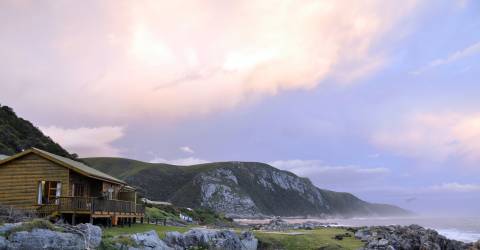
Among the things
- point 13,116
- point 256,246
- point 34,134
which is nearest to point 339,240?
point 256,246

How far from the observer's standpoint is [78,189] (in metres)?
Result: 36.3

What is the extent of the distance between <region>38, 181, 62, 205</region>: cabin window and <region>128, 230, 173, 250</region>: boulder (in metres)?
11.9

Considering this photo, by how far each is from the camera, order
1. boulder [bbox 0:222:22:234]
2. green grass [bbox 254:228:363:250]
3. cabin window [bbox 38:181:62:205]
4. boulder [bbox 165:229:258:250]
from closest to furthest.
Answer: boulder [bbox 0:222:22:234] → boulder [bbox 165:229:258:250] → green grass [bbox 254:228:363:250] → cabin window [bbox 38:181:62:205]

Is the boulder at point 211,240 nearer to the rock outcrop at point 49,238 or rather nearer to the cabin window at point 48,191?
the rock outcrop at point 49,238

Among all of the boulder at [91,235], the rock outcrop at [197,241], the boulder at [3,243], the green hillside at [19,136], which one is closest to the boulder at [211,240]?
the rock outcrop at [197,241]

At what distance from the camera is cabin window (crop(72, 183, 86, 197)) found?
35.6 meters

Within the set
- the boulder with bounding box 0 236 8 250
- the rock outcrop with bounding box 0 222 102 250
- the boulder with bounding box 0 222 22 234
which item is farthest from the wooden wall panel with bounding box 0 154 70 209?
the boulder with bounding box 0 236 8 250

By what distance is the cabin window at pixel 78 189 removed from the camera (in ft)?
117

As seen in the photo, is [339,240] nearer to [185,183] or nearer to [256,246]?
[256,246]

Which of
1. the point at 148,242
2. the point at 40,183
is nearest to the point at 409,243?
the point at 148,242

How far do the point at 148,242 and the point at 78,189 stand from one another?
1393cm

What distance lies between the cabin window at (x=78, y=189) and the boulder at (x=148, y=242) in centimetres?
1206

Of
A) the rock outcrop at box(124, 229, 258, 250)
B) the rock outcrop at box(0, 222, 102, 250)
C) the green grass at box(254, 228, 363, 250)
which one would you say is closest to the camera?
the rock outcrop at box(0, 222, 102, 250)

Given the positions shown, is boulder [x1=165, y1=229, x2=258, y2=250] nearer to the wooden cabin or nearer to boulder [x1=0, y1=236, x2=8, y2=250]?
the wooden cabin
